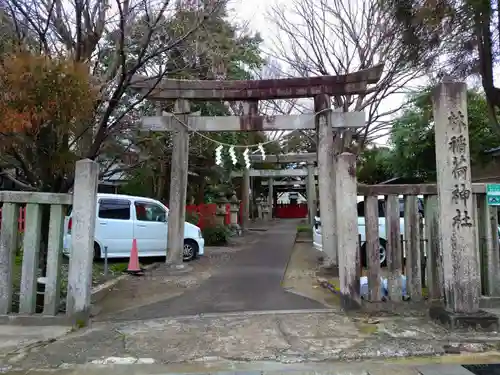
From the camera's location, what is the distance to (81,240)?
5.69 m

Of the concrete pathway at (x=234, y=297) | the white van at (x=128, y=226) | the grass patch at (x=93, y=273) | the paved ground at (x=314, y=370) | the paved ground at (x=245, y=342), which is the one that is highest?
the white van at (x=128, y=226)

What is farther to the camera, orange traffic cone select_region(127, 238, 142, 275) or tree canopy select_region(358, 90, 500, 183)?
tree canopy select_region(358, 90, 500, 183)

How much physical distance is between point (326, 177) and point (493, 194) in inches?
182

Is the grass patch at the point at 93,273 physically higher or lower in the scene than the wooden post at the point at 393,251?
lower

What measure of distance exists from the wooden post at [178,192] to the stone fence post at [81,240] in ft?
15.3

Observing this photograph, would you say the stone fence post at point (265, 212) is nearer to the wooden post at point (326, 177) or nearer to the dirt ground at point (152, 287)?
the dirt ground at point (152, 287)

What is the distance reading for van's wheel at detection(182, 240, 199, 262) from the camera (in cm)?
1197

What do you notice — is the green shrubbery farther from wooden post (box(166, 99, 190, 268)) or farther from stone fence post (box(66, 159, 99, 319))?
stone fence post (box(66, 159, 99, 319))

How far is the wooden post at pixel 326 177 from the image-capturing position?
33.2 ft

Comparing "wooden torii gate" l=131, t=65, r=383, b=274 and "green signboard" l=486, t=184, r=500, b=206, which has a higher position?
"wooden torii gate" l=131, t=65, r=383, b=274

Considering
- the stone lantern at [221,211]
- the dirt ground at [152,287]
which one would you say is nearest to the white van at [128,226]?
the dirt ground at [152,287]

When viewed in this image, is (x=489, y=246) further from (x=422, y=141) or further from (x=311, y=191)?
(x=311, y=191)

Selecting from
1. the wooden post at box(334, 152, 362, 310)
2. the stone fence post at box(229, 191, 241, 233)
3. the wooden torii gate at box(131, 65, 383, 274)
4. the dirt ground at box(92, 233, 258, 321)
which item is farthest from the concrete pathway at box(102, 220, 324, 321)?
the stone fence post at box(229, 191, 241, 233)

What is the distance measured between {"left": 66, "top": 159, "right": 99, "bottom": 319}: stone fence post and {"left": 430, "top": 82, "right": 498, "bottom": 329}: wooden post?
480cm
